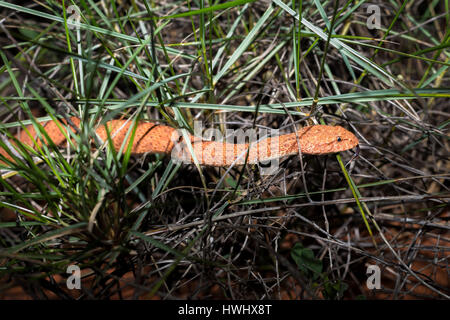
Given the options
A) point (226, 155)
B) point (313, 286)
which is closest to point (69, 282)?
point (226, 155)

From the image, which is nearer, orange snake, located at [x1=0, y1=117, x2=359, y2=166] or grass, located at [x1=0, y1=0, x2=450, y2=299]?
grass, located at [x1=0, y1=0, x2=450, y2=299]

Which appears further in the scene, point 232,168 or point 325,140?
point 232,168

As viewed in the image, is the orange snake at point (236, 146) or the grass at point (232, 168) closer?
the grass at point (232, 168)

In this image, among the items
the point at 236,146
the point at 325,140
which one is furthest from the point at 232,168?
the point at 325,140

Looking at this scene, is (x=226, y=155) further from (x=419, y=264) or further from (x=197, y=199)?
(x=419, y=264)

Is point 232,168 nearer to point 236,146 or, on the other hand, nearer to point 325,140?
point 236,146
